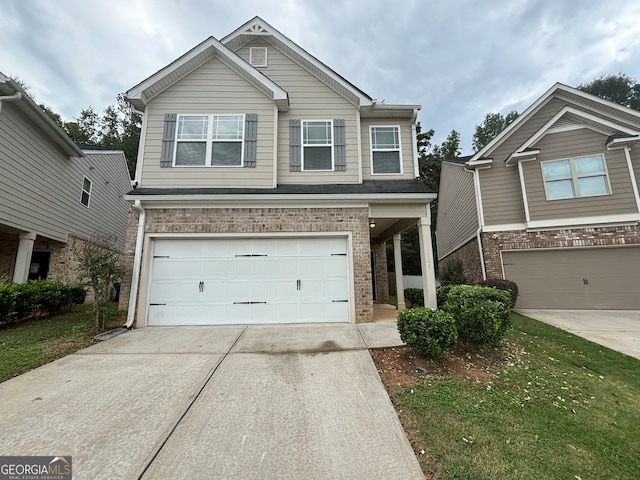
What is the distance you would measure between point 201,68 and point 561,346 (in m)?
11.3

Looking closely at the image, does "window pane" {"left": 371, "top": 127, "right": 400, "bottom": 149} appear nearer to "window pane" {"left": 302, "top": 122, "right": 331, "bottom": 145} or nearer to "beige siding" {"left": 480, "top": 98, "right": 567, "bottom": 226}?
"window pane" {"left": 302, "top": 122, "right": 331, "bottom": 145}

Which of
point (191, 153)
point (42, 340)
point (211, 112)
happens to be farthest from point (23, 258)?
point (211, 112)

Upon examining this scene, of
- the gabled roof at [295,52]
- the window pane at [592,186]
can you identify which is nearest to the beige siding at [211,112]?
the gabled roof at [295,52]

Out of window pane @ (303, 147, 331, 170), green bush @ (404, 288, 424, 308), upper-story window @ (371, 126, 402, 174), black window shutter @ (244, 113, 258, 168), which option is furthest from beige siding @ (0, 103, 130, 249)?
green bush @ (404, 288, 424, 308)

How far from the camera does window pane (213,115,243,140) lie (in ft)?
24.5

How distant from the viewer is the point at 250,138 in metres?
7.44

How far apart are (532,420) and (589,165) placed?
1048cm

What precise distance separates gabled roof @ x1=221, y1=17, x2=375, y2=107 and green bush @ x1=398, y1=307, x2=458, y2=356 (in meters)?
6.59

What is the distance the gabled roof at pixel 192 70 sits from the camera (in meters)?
7.38

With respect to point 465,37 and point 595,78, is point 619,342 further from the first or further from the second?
point 595,78

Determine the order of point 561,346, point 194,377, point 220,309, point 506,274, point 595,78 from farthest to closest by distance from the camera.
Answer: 1. point 595,78
2. point 506,274
3. point 220,309
4. point 561,346
5. point 194,377

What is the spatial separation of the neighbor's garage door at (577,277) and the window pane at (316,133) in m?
7.50

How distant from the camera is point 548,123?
366 inches

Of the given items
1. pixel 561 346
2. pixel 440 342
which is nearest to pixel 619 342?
pixel 561 346
